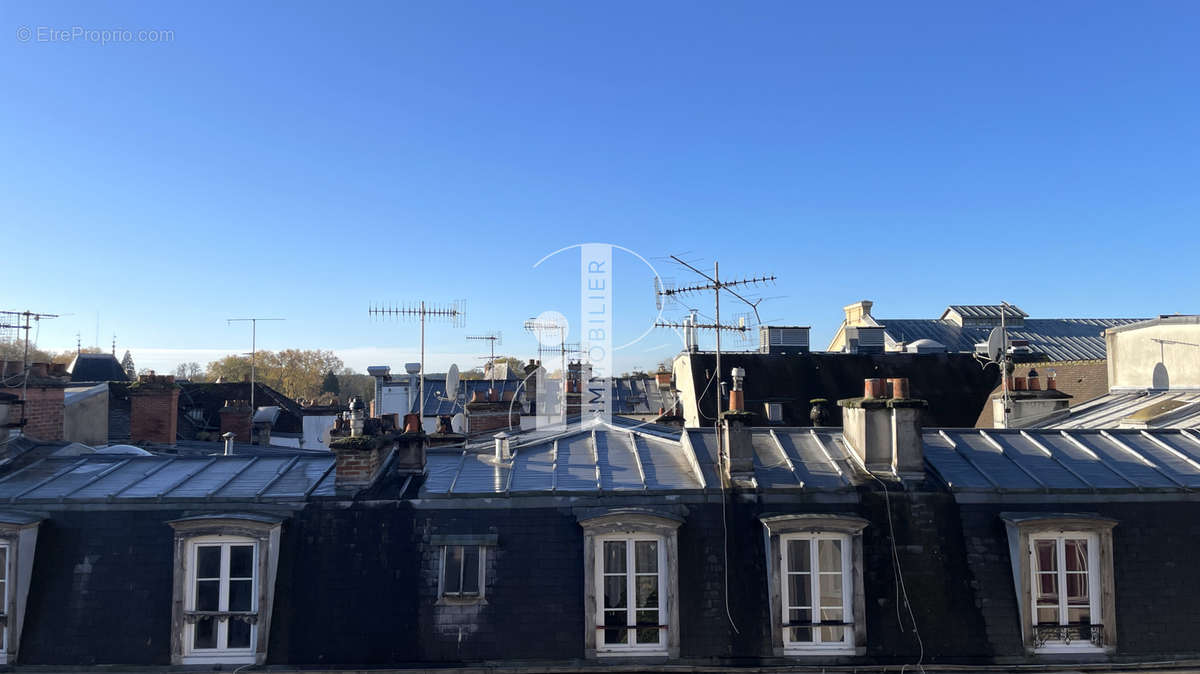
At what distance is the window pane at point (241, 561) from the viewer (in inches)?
368

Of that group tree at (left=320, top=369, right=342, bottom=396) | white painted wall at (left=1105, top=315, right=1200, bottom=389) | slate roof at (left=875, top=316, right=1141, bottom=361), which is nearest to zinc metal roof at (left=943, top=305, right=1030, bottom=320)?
slate roof at (left=875, top=316, right=1141, bottom=361)

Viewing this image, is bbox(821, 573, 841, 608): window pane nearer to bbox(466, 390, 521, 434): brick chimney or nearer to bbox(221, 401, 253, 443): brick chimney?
bbox(466, 390, 521, 434): brick chimney

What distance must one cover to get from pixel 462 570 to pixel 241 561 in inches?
114

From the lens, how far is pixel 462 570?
9.43m

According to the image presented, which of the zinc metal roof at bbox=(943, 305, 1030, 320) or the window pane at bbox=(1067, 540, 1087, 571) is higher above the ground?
the zinc metal roof at bbox=(943, 305, 1030, 320)

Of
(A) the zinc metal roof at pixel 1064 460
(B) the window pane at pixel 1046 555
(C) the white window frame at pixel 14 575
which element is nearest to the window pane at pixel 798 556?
(A) the zinc metal roof at pixel 1064 460

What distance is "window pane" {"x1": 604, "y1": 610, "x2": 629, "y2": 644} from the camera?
9227mm

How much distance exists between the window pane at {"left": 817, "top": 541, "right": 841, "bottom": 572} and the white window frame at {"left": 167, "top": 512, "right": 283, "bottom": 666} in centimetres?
716

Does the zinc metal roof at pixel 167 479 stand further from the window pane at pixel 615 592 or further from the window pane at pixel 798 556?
the window pane at pixel 798 556

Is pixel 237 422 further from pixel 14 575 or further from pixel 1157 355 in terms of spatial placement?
pixel 1157 355

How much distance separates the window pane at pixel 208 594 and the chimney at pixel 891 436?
9123 millimetres

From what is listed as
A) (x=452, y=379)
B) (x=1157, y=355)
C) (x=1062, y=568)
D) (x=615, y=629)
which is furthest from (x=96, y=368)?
(x=1157, y=355)

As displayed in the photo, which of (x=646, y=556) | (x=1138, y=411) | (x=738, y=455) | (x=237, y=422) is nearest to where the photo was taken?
(x=646, y=556)

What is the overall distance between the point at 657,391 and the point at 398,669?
27853 mm
